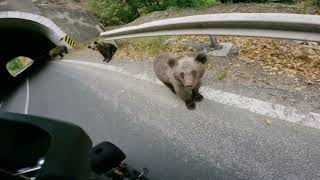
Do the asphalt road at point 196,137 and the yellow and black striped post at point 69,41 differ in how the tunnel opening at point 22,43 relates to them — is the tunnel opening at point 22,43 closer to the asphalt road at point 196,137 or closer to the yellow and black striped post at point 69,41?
the yellow and black striped post at point 69,41

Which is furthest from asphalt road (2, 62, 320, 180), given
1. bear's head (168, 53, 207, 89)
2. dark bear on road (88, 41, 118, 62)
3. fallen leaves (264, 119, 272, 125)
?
dark bear on road (88, 41, 118, 62)

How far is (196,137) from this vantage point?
5000mm

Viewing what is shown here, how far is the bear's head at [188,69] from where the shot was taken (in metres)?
5.52

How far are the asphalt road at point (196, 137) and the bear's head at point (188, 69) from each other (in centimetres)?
38

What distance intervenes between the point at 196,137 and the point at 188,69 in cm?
102

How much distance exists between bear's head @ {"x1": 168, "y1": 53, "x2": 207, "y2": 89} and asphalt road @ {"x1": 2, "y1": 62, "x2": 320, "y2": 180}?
1.24 ft

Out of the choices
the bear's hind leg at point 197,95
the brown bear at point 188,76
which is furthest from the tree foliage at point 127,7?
the bear's hind leg at point 197,95

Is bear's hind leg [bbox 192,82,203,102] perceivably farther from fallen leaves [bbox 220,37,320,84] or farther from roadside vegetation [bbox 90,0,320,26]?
roadside vegetation [bbox 90,0,320,26]

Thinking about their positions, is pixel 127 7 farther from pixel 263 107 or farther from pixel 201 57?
pixel 263 107

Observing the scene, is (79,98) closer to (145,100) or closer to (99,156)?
(145,100)

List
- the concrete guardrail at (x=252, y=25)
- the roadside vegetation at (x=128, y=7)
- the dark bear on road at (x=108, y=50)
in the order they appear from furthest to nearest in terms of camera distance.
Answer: the roadside vegetation at (x=128, y=7), the dark bear on road at (x=108, y=50), the concrete guardrail at (x=252, y=25)

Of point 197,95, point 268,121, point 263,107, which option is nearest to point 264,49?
point 197,95

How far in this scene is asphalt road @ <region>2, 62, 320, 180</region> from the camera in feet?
13.3

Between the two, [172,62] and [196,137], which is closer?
[196,137]
